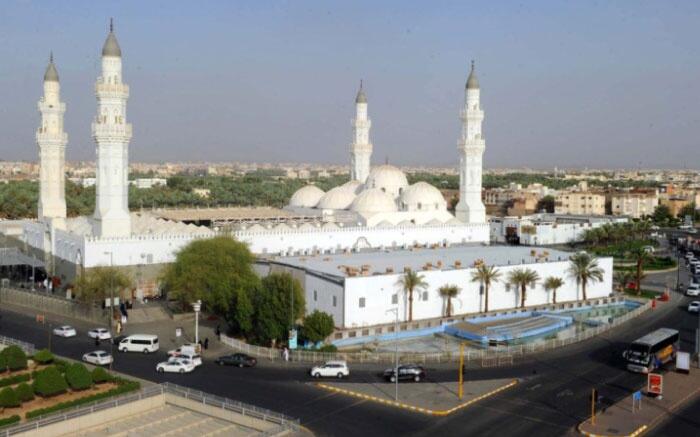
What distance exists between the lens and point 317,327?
96.2 feet

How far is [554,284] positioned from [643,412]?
58.2 ft

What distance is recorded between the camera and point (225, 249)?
36.6m

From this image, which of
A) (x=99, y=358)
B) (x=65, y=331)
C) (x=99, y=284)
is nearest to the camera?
(x=99, y=358)

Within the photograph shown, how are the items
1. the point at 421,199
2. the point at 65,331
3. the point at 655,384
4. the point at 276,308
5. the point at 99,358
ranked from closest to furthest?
1. the point at 655,384
2. the point at 99,358
3. the point at 276,308
4. the point at 65,331
5. the point at 421,199

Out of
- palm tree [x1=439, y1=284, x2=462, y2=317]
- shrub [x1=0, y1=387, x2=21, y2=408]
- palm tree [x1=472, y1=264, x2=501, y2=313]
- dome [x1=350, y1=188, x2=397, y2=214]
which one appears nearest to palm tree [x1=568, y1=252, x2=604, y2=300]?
palm tree [x1=472, y1=264, x2=501, y2=313]

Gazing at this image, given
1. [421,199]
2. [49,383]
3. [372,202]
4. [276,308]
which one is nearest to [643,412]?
[276,308]

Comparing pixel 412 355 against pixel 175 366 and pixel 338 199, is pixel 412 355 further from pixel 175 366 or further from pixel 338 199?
pixel 338 199

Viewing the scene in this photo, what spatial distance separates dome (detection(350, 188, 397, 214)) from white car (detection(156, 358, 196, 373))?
1134 inches

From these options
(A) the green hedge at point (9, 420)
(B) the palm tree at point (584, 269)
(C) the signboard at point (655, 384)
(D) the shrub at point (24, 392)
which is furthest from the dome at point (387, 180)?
(A) the green hedge at point (9, 420)

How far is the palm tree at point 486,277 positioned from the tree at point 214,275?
10866 millimetres

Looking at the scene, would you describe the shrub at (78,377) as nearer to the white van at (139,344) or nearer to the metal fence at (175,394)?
the metal fence at (175,394)

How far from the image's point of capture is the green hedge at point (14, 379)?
22.1m

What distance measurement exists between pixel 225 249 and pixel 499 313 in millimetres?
13868

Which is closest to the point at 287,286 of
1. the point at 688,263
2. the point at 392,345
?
the point at 392,345
